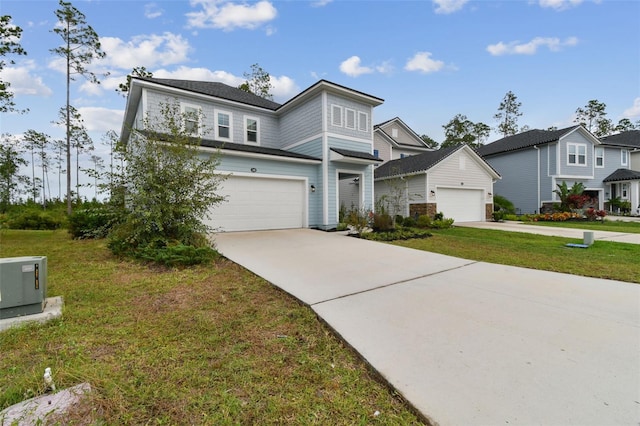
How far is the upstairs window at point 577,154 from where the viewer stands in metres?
19.6

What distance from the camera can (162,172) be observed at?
6059mm

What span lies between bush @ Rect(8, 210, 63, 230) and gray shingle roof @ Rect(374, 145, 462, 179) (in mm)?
18251

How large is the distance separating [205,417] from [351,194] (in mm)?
17374

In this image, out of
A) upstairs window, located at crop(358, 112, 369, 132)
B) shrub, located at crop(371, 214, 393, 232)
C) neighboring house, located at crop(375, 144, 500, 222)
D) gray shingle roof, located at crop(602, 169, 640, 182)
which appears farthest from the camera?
gray shingle roof, located at crop(602, 169, 640, 182)

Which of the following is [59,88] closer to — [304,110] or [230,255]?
[304,110]

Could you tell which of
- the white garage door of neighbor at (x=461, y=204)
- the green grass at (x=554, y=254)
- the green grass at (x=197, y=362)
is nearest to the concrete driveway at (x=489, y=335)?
the green grass at (x=197, y=362)

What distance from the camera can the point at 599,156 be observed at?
21438 millimetres

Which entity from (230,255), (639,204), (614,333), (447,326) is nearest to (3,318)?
(230,255)

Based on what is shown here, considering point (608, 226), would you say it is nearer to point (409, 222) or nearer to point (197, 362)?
point (409, 222)

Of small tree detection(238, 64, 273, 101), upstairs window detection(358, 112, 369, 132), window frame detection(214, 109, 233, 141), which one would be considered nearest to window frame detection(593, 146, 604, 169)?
upstairs window detection(358, 112, 369, 132)

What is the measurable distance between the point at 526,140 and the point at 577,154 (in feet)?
11.0

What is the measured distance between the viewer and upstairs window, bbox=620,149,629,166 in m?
22.6

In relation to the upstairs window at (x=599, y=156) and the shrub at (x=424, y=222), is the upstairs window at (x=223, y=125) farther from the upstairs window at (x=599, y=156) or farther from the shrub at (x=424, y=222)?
the upstairs window at (x=599, y=156)

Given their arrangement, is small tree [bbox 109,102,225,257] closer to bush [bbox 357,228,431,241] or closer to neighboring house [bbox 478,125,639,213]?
bush [bbox 357,228,431,241]
